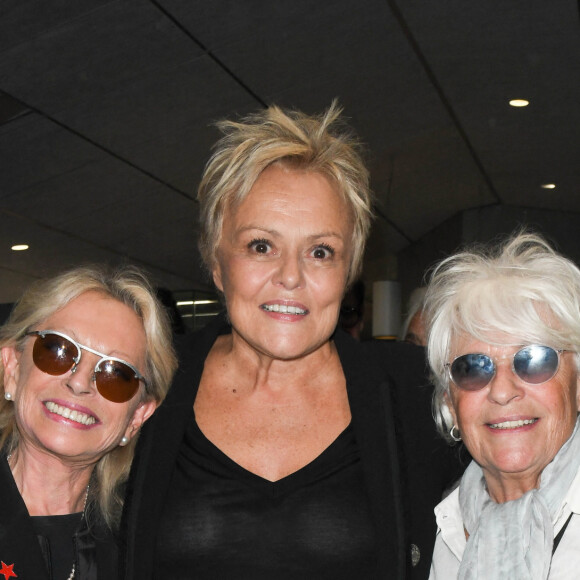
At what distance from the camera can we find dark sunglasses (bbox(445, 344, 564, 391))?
7.23ft

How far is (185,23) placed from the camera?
5.76 meters

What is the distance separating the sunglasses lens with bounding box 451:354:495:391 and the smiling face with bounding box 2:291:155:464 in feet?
2.95

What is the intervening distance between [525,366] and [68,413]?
1.19m

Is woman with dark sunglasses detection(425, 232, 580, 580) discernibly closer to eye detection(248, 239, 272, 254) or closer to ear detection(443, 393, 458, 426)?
ear detection(443, 393, 458, 426)

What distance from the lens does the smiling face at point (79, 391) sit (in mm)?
2387

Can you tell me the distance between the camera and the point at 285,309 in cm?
259

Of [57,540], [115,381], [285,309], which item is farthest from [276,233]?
[57,540]

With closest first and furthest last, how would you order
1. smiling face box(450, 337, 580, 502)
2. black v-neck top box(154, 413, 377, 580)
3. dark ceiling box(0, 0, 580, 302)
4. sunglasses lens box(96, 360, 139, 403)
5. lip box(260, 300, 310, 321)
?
smiling face box(450, 337, 580, 502), black v-neck top box(154, 413, 377, 580), sunglasses lens box(96, 360, 139, 403), lip box(260, 300, 310, 321), dark ceiling box(0, 0, 580, 302)

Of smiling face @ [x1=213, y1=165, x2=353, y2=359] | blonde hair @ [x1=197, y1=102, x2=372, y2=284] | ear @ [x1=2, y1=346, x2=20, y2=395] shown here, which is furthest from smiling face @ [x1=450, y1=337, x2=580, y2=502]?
ear @ [x1=2, y1=346, x2=20, y2=395]

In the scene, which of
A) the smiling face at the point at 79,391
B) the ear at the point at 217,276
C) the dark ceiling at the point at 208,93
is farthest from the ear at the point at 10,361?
the dark ceiling at the point at 208,93

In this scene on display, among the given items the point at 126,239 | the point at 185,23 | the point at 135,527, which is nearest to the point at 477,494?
the point at 135,527

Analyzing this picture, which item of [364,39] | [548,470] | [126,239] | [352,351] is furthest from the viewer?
[126,239]

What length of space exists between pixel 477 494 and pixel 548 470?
0.79 feet

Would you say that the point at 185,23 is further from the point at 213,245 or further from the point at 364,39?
the point at 213,245
